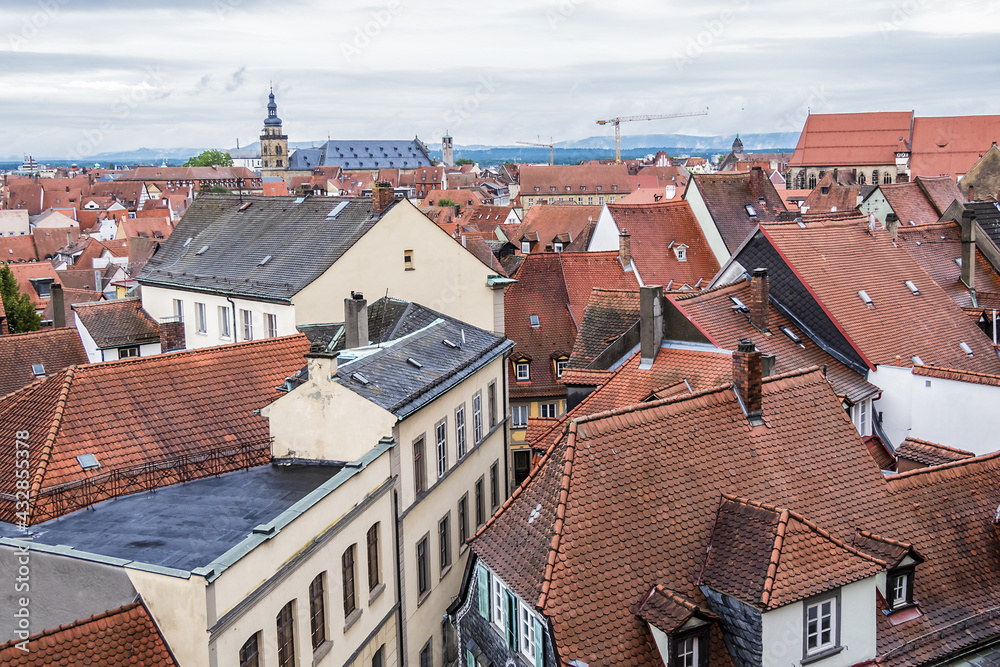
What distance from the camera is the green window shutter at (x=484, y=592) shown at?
1789 cm

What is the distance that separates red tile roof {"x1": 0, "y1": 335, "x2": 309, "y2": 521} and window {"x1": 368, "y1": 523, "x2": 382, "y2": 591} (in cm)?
316

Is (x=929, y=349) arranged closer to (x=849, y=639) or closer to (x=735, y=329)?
(x=735, y=329)

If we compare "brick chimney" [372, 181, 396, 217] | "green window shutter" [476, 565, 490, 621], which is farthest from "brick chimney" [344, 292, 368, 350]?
"green window shutter" [476, 565, 490, 621]

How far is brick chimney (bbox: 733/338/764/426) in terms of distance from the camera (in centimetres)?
1834

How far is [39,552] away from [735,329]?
1903cm

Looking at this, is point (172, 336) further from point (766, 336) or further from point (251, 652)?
point (251, 652)

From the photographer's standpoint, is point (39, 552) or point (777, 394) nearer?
point (39, 552)

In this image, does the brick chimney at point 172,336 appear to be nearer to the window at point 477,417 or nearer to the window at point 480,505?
the window at point 477,417

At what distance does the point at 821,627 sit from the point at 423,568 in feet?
35.3

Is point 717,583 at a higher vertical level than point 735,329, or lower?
lower

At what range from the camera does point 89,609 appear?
14438 mm

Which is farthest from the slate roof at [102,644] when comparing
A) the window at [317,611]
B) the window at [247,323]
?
the window at [247,323]

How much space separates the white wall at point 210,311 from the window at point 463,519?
357 inches

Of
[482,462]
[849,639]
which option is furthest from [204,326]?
[849,639]
